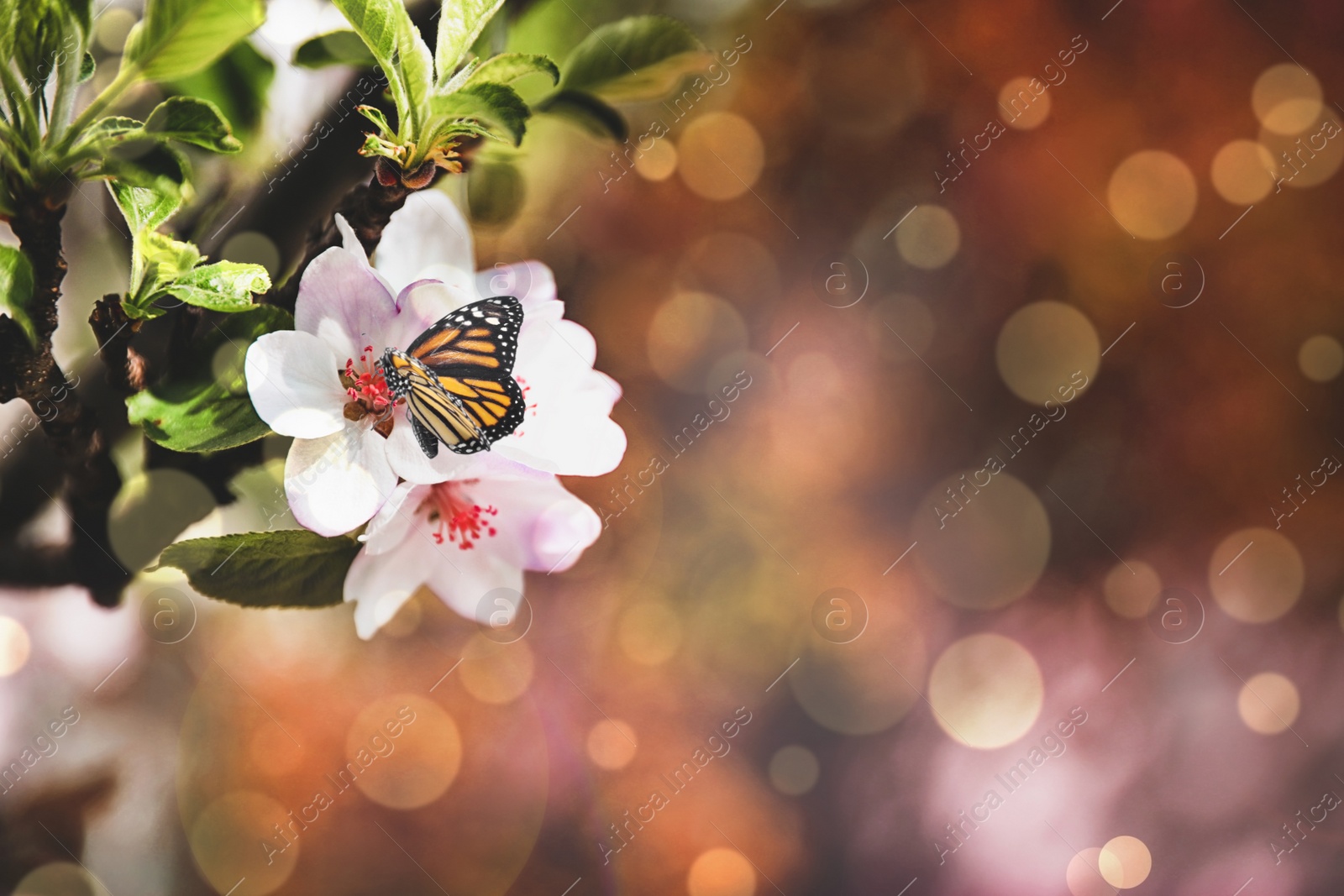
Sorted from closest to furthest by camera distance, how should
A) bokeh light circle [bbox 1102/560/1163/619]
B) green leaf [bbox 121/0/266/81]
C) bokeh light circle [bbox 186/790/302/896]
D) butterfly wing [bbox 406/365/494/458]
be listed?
green leaf [bbox 121/0/266/81] → butterfly wing [bbox 406/365/494/458] → bokeh light circle [bbox 186/790/302/896] → bokeh light circle [bbox 1102/560/1163/619]

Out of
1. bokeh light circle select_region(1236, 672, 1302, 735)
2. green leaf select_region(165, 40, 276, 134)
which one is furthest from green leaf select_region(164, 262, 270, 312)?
bokeh light circle select_region(1236, 672, 1302, 735)

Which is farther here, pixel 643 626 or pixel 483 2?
pixel 643 626

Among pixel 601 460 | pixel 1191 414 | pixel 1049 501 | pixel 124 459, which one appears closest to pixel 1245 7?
pixel 1191 414

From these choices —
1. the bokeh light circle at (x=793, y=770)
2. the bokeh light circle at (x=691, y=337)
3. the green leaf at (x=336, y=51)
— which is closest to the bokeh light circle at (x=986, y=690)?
the bokeh light circle at (x=793, y=770)

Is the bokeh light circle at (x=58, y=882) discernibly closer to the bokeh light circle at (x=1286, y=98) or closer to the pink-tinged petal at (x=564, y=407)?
the pink-tinged petal at (x=564, y=407)

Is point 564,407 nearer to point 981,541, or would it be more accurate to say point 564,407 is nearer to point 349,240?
point 349,240

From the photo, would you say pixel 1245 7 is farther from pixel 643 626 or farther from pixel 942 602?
pixel 643 626

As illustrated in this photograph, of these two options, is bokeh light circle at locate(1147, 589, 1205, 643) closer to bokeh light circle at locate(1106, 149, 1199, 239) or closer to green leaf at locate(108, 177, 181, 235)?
bokeh light circle at locate(1106, 149, 1199, 239)
